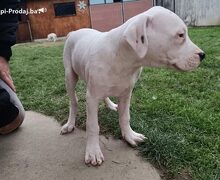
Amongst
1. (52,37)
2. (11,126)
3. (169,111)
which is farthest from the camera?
(52,37)

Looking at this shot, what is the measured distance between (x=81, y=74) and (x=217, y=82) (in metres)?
1.94

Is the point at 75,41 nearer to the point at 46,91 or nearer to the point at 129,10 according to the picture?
the point at 46,91

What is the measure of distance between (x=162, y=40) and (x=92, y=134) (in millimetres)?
788

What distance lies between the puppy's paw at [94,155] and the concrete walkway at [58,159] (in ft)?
0.12

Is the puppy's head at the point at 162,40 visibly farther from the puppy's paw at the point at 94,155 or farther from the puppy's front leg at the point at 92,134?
the puppy's paw at the point at 94,155

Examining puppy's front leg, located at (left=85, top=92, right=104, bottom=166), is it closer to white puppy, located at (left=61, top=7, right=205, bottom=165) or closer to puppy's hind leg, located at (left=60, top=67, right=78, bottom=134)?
white puppy, located at (left=61, top=7, right=205, bottom=165)

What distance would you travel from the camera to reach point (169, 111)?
2969 millimetres

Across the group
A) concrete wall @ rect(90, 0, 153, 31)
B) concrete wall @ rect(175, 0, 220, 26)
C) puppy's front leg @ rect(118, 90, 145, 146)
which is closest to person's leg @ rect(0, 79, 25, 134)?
puppy's front leg @ rect(118, 90, 145, 146)

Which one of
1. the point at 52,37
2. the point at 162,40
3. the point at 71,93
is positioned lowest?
the point at 52,37

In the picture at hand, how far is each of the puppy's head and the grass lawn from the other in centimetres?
62

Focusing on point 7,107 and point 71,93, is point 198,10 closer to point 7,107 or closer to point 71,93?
point 71,93

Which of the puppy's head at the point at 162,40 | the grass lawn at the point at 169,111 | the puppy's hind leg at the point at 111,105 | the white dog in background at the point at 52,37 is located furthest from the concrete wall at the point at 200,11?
the puppy's head at the point at 162,40

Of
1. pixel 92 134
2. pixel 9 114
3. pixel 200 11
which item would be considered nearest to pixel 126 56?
pixel 92 134

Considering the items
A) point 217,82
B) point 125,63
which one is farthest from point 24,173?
point 217,82
